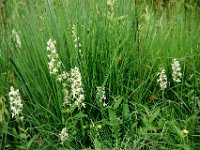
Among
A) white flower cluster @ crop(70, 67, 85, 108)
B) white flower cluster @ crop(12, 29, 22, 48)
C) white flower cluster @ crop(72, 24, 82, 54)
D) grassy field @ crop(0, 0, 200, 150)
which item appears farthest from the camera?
white flower cluster @ crop(12, 29, 22, 48)

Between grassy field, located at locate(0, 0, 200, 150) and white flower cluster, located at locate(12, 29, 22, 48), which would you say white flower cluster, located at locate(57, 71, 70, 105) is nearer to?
grassy field, located at locate(0, 0, 200, 150)

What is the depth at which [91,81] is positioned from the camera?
2771mm

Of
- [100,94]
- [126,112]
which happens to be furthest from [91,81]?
[126,112]

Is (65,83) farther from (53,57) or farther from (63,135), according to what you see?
(63,135)

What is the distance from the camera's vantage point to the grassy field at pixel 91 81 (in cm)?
249

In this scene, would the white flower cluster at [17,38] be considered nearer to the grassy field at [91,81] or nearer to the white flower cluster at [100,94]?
the grassy field at [91,81]

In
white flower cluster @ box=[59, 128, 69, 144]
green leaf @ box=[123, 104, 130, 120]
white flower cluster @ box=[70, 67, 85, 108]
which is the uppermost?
white flower cluster @ box=[70, 67, 85, 108]

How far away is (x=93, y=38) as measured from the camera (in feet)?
9.08

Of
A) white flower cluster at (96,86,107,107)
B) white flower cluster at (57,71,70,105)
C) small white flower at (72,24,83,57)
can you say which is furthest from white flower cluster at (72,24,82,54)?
white flower cluster at (96,86,107,107)

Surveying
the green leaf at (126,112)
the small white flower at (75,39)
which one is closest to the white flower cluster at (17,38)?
the small white flower at (75,39)

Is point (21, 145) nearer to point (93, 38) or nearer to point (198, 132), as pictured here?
point (93, 38)

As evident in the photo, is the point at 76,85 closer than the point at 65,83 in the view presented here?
Yes

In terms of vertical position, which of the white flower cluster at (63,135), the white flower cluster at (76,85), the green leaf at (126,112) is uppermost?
the white flower cluster at (76,85)

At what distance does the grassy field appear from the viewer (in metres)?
2.49
